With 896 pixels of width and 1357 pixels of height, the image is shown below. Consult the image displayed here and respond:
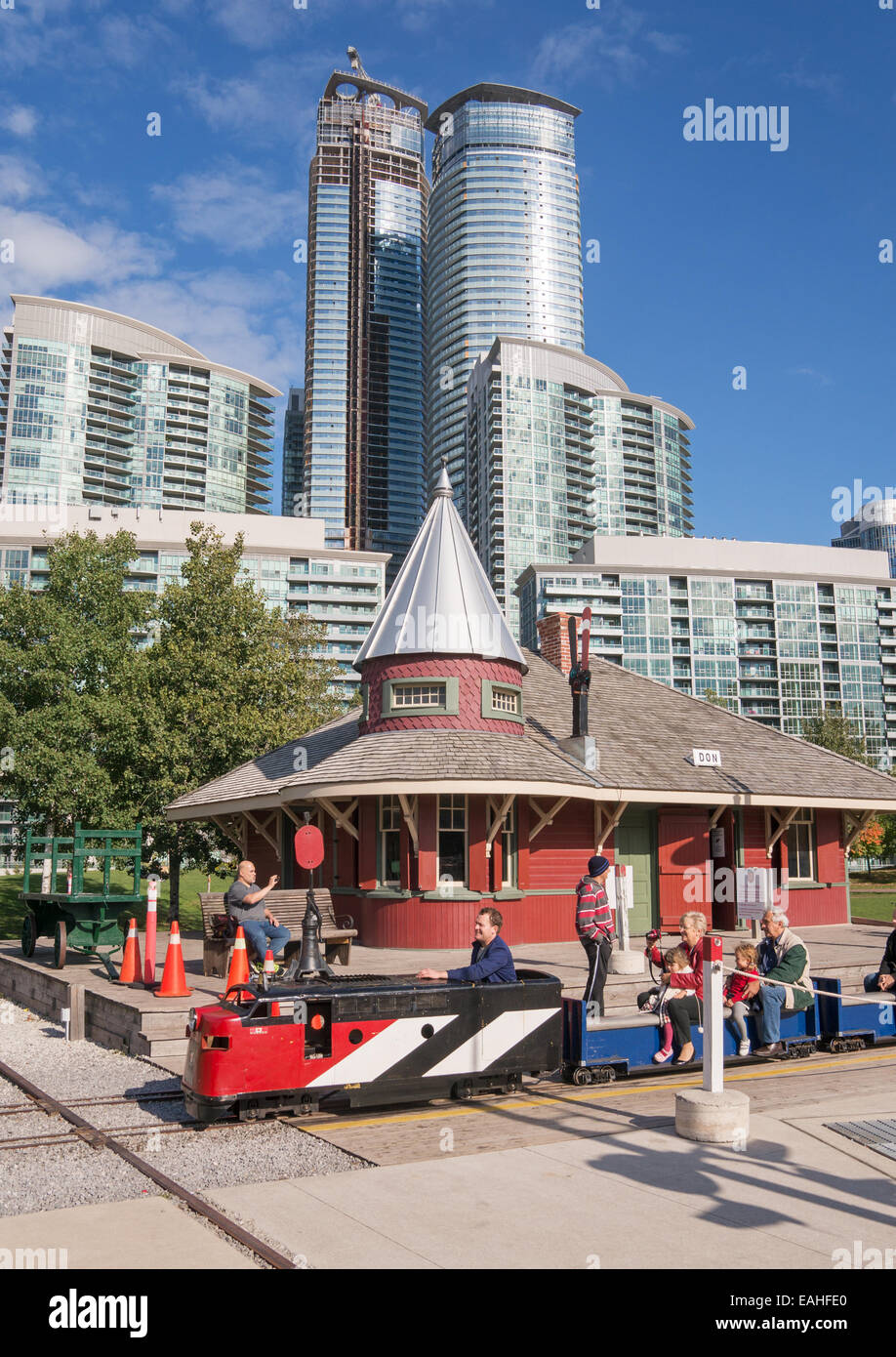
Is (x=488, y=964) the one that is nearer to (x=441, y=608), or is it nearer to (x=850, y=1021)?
(x=850, y=1021)

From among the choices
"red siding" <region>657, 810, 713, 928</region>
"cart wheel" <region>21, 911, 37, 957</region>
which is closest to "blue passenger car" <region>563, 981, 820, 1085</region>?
"cart wheel" <region>21, 911, 37, 957</region>

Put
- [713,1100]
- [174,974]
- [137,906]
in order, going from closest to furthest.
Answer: [713,1100], [174,974], [137,906]

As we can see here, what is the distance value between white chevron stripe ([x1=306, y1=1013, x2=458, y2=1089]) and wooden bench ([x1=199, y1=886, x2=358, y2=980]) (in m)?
5.60

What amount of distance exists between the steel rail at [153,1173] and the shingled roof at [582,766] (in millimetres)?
8825

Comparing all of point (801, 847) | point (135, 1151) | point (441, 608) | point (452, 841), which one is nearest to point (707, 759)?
point (801, 847)

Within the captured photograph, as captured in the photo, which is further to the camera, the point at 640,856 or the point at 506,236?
the point at 506,236

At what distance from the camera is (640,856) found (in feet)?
74.9

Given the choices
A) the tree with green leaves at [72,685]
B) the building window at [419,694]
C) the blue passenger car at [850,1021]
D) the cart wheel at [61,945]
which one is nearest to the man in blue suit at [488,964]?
the blue passenger car at [850,1021]

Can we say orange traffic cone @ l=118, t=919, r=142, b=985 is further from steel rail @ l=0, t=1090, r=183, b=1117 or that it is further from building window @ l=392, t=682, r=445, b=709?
building window @ l=392, t=682, r=445, b=709

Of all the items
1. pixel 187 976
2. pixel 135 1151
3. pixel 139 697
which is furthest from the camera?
pixel 139 697

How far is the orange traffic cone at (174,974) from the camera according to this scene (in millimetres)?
12516

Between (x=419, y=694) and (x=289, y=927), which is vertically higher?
(x=419, y=694)

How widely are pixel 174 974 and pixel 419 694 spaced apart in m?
9.24

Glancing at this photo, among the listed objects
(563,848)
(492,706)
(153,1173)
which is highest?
(492,706)
